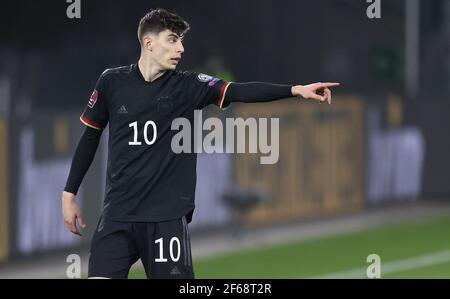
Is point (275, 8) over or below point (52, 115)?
over

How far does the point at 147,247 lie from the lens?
8.07 meters

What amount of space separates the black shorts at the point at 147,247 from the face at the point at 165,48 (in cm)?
93

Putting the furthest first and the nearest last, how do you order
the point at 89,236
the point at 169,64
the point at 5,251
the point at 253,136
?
the point at 253,136
the point at 89,236
the point at 5,251
the point at 169,64

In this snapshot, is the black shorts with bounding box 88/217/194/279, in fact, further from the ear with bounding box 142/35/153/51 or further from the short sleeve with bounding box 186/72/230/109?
the ear with bounding box 142/35/153/51

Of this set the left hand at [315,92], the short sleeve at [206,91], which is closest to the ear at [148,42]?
the short sleeve at [206,91]

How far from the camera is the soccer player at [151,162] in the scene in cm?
802

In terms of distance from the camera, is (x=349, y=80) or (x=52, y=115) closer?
(x=52, y=115)

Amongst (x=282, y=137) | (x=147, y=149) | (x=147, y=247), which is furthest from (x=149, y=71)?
(x=282, y=137)

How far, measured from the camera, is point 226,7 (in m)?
18.7

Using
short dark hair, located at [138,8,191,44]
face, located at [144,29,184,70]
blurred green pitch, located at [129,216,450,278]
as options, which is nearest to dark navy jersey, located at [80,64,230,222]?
face, located at [144,29,184,70]

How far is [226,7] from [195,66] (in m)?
1.35

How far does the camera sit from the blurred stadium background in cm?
1452

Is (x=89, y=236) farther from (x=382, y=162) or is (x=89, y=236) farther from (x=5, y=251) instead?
(x=382, y=162)
